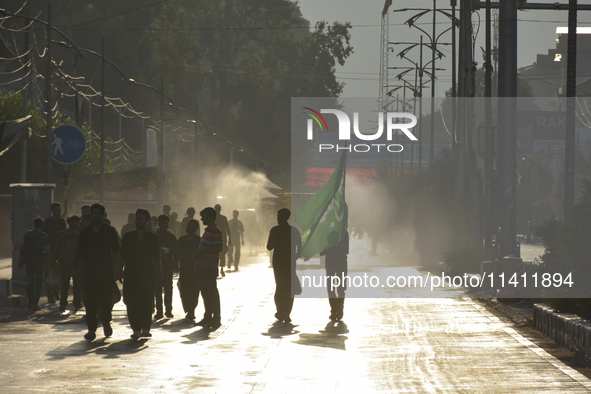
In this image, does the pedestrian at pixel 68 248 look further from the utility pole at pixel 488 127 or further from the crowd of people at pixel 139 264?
the utility pole at pixel 488 127

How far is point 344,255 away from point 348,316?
3.40 ft

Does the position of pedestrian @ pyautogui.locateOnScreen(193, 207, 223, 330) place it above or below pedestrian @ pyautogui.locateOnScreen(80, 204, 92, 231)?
below

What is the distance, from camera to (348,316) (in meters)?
15.2

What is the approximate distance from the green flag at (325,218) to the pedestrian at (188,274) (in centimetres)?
220

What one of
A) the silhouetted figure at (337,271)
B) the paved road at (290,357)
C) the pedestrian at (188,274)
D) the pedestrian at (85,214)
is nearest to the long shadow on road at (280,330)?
the paved road at (290,357)

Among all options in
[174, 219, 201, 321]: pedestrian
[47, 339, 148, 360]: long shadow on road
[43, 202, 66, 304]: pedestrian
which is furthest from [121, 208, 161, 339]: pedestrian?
[43, 202, 66, 304]: pedestrian

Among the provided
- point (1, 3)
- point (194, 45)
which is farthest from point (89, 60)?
point (1, 3)

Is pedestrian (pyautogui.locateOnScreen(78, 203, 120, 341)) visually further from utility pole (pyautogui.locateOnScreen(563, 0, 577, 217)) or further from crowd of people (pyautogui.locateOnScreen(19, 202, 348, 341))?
utility pole (pyautogui.locateOnScreen(563, 0, 577, 217))

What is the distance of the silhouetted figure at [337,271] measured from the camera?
14.5 meters

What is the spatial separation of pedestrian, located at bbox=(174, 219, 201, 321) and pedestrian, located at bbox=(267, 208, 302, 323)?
1.24 m

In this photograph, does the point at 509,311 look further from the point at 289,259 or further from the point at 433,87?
the point at 433,87

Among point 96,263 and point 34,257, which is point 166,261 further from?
point 96,263

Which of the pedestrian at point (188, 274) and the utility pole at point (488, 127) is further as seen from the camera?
the utility pole at point (488, 127)

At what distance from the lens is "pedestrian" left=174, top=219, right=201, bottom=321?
14570 mm
